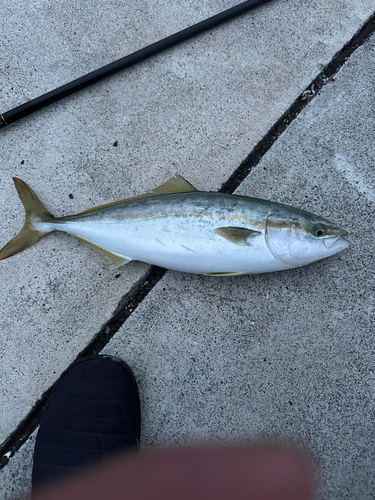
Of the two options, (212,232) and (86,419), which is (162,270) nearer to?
(212,232)

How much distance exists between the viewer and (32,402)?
215 centimetres

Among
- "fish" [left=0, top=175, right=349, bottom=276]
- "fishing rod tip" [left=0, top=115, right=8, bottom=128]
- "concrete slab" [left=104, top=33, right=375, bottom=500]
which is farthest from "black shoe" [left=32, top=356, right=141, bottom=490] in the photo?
"fishing rod tip" [left=0, top=115, right=8, bottom=128]

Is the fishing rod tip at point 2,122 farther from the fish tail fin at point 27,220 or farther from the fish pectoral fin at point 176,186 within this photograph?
the fish pectoral fin at point 176,186

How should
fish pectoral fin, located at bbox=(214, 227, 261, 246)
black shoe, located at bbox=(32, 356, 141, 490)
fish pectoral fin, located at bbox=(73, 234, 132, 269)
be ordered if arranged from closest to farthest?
fish pectoral fin, located at bbox=(214, 227, 261, 246), black shoe, located at bbox=(32, 356, 141, 490), fish pectoral fin, located at bbox=(73, 234, 132, 269)

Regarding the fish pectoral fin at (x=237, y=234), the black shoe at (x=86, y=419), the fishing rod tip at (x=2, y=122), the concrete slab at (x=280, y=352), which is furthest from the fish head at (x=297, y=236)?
the fishing rod tip at (x=2, y=122)

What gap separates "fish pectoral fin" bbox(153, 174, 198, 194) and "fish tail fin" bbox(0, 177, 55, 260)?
73 cm

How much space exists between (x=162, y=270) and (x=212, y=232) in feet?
1.66

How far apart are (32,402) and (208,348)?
1123 millimetres

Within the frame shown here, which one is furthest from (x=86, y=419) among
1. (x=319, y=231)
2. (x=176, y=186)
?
(x=319, y=231)

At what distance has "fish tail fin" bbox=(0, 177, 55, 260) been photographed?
224cm

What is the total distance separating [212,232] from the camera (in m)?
1.95

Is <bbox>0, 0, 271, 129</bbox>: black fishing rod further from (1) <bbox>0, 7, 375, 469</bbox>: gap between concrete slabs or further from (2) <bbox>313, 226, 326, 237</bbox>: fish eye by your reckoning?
(2) <bbox>313, 226, 326, 237</bbox>: fish eye

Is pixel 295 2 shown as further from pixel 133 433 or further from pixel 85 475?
pixel 85 475

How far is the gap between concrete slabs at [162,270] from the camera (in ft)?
6.96
